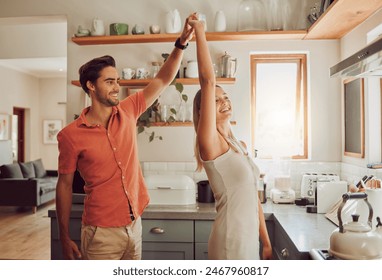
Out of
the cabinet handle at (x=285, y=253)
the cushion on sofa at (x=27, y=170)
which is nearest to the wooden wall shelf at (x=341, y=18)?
the cabinet handle at (x=285, y=253)

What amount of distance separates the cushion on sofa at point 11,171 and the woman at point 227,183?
3.45 metres

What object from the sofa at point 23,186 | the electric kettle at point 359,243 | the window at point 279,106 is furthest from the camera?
the sofa at point 23,186

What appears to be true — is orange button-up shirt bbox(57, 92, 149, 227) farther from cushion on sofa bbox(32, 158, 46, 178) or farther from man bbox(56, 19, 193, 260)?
cushion on sofa bbox(32, 158, 46, 178)

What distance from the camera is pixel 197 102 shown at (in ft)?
3.76

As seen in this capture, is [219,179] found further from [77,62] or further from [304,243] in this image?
[77,62]

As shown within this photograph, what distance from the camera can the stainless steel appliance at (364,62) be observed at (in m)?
1.00

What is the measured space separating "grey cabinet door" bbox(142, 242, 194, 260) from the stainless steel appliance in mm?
910

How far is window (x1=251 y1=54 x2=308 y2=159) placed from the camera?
1604mm

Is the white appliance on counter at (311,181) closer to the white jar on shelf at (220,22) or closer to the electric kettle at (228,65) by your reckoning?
the electric kettle at (228,65)

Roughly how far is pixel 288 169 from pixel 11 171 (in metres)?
3.27

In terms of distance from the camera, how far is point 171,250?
1.70 metres

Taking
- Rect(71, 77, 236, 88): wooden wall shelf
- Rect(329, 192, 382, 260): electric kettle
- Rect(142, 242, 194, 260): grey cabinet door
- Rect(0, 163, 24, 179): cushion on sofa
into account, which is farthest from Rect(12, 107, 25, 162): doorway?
Rect(329, 192, 382, 260): electric kettle

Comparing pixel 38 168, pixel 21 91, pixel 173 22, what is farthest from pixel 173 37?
pixel 38 168

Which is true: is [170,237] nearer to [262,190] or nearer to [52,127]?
[262,190]
